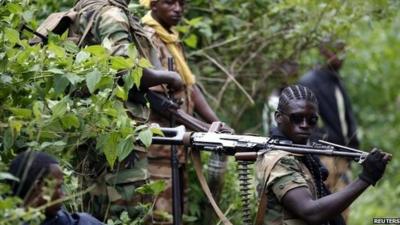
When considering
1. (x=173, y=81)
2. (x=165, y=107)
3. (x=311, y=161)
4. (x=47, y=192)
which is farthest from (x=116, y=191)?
(x=47, y=192)

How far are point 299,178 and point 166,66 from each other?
6.53ft

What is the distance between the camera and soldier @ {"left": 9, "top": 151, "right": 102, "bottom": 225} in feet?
15.9

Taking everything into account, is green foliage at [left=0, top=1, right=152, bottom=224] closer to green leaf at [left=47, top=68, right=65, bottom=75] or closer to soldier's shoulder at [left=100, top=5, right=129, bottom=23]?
green leaf at [left=47, top=68, right=65, bottom=75]

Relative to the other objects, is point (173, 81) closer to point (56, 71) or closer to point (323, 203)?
point (56, 71)

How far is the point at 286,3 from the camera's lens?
9.15 metres

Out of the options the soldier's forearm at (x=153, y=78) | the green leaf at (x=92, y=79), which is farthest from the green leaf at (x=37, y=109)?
the soldier's forearm at (x=153, y=78)

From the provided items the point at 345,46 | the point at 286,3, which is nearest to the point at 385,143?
the point at 345,46

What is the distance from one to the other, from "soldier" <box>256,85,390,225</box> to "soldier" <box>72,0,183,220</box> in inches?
40.0

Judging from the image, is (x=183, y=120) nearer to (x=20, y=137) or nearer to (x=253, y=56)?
(x=20, y=137)

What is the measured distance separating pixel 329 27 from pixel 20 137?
3.90m

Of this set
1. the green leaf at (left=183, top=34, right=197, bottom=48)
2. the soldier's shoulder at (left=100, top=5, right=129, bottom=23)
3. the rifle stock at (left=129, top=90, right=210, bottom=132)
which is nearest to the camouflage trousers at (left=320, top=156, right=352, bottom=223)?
the green leaf at (left=183, top=34, right=197, bottom=48)

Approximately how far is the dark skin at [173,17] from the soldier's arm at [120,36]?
2.48 ft

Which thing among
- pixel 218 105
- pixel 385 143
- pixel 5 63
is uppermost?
pixel 5 63

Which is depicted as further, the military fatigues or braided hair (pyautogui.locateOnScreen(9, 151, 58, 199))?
the military fatigues
